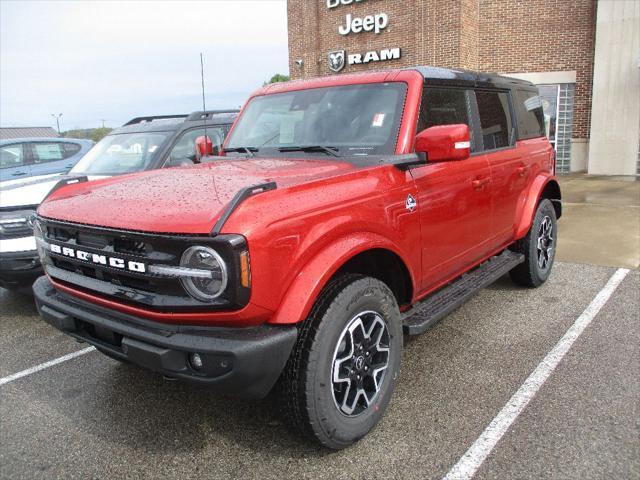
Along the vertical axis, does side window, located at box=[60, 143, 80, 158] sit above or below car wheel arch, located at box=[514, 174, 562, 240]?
above

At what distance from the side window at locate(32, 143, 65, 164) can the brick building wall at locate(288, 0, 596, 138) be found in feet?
33.5

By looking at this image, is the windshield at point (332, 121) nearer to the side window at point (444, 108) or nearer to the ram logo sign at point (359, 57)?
the side window at point (444, 108)

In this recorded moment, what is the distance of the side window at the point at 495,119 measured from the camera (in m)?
4.12

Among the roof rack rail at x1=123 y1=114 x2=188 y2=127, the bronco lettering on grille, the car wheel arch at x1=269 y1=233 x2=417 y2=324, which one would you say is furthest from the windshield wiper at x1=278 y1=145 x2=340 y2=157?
the roof rack rail at x1=123 y1=114 x2=188 y2=127

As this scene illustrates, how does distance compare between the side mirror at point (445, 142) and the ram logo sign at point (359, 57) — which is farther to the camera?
the ram logo sign at point (359, 57)

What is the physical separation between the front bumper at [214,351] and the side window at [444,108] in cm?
177

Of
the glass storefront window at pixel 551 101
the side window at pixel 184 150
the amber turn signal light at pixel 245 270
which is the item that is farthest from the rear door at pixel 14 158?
the glass storefront window at pixel 551 101

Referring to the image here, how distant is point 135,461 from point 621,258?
A: 5.74 metres

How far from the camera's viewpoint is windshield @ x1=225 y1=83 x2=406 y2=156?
329cm

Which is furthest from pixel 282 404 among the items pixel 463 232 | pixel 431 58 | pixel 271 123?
pixel 431 58

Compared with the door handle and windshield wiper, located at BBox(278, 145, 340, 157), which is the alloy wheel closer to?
windshield wiper, located at BBox(278, 145, 340, 157)

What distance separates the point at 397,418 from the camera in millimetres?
2971

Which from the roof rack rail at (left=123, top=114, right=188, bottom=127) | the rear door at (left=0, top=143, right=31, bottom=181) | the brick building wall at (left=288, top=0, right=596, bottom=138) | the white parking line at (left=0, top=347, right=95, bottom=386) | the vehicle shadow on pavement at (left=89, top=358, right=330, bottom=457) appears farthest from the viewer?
the brick building wall at (left=288, top=0, right=596, bottom=138)

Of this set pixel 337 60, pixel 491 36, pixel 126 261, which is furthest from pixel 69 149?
pixel 491 36
